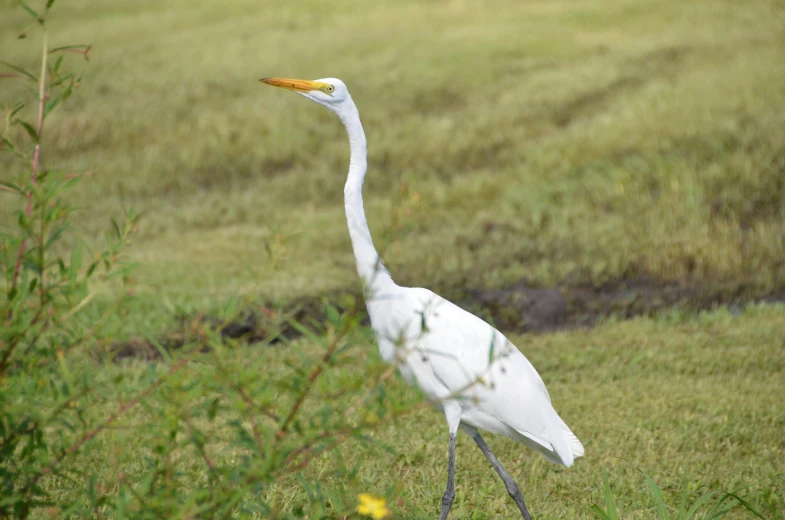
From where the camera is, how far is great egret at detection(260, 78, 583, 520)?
3.33 metres

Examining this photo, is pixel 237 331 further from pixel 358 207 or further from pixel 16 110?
pixel 16 110

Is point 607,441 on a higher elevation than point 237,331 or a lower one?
higher

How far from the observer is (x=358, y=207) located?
3473 millimetres

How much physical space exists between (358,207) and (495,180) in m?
5.96

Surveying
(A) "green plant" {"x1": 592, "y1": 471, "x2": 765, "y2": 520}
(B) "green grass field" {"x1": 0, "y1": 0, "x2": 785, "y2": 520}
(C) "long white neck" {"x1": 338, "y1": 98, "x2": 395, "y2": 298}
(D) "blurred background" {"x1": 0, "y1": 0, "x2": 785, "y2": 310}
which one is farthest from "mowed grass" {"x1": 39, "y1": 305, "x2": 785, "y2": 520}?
(D) "blurred background" {"x1": 0, "y1": 0, "x2": 785, "y2": 310}

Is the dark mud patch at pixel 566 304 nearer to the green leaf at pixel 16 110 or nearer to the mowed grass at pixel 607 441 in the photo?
the mowed grass at pixel 607 441

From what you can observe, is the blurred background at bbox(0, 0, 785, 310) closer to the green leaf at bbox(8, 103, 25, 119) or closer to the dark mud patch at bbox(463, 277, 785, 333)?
the dark mud patch at bbox(463, 277, 785, 333)

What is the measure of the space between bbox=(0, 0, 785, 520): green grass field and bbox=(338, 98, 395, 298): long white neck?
60cm

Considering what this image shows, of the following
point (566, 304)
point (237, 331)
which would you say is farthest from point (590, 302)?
point (237, 331)

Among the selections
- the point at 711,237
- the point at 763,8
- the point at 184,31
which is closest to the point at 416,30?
the point at 184,31

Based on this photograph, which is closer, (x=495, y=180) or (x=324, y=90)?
(x=324, y=90)

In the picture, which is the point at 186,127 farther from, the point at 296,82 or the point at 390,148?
the point at 296,82

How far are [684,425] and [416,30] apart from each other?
10.7m

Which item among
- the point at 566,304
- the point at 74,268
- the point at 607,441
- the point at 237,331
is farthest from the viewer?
the point at 566,304
